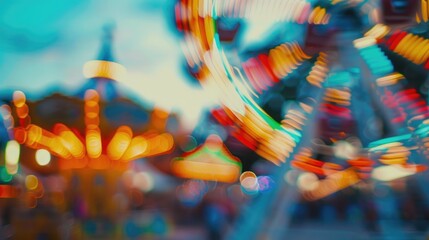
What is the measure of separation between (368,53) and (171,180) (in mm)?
17038

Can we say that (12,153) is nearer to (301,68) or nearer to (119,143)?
(119,143)

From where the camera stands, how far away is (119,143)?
42.7 feet

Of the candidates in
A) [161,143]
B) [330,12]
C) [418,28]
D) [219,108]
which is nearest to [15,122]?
[161,143]

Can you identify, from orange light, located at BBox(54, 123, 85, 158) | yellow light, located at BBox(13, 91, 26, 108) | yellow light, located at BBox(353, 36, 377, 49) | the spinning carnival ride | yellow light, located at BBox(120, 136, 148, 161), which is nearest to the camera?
the spinning carnival ride

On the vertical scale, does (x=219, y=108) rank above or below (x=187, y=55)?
below

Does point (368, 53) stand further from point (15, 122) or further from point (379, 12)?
point (15, 122)

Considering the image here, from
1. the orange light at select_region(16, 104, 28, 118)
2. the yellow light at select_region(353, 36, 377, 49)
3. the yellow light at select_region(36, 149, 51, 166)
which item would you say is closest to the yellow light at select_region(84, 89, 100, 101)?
the orange light at select_region(16, 104, 28, 118)

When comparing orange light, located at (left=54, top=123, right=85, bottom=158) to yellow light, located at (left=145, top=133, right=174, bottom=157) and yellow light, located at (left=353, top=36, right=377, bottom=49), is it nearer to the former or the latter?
yellow light, located at (left=145, top=133, right=174, bottom=157)

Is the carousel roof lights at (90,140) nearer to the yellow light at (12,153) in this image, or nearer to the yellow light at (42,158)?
the yellow light at (42,158)

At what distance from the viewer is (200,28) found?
23.2 ft

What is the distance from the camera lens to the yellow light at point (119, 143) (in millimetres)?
12898

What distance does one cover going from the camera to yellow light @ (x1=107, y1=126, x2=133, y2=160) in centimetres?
1290

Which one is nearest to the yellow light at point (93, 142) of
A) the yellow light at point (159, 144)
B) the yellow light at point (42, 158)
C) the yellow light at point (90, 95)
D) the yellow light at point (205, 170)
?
the yellow light at point (90, 95)

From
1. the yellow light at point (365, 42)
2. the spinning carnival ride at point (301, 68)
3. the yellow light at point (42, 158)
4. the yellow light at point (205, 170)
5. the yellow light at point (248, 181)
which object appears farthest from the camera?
the yellow light at point (248, 181)
